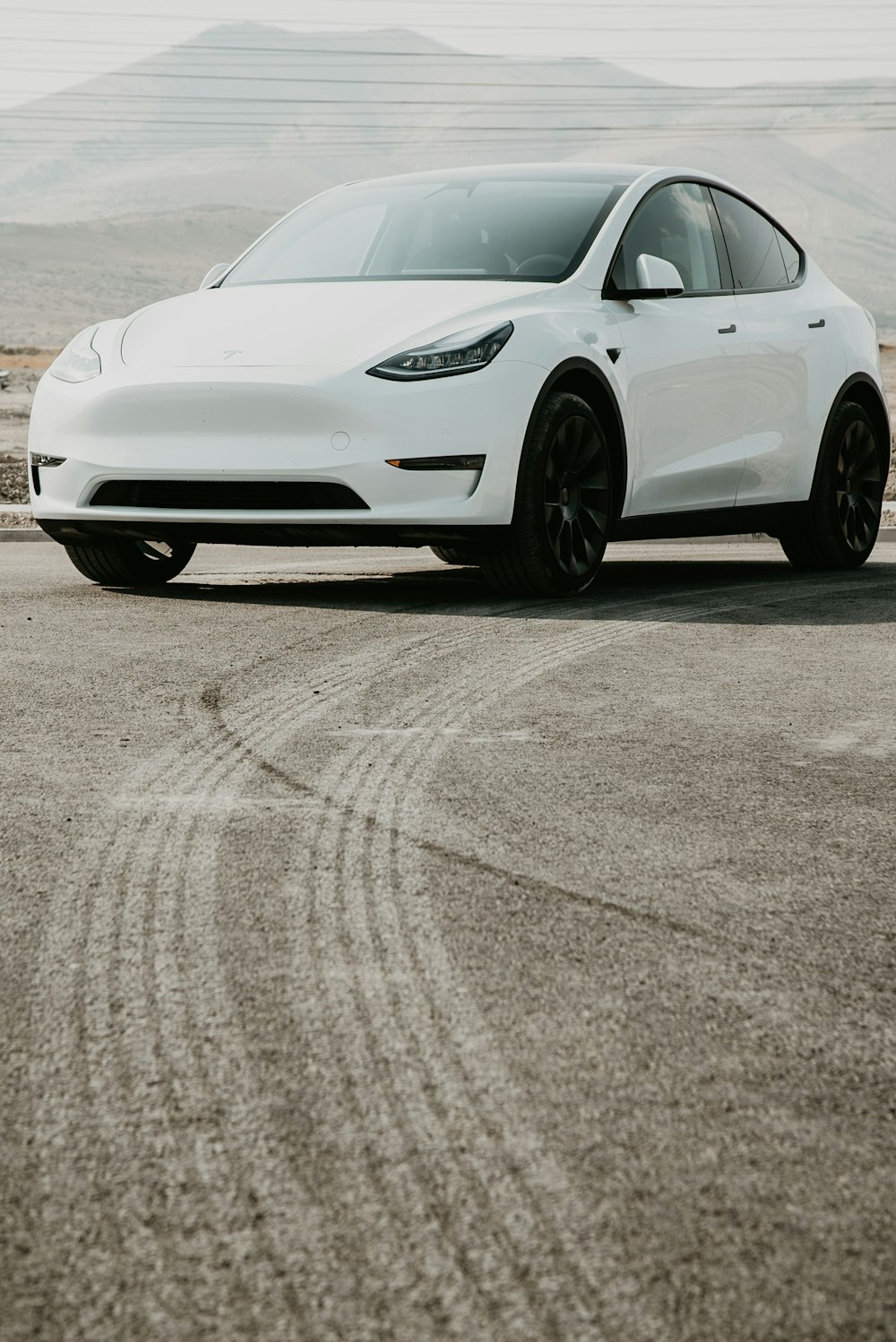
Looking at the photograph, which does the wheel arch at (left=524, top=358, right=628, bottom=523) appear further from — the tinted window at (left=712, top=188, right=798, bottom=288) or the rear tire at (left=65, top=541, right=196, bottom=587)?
the rear tire at (left=65, top=541, right=196, bottom=587)

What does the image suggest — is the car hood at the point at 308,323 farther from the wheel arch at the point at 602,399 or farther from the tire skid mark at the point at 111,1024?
the tire skid mark at the point at 111,1024

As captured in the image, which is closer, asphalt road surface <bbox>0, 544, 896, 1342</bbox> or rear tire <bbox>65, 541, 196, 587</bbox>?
asphalt road surface <bbox>0, 544, 896, 1342</bbox>

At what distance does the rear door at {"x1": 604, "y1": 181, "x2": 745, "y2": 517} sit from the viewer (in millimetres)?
7707

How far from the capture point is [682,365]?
791cm

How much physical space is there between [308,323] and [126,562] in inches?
56.3

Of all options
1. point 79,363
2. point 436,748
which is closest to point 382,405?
point 79,363

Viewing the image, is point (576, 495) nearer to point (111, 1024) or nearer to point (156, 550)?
point (156, 550)

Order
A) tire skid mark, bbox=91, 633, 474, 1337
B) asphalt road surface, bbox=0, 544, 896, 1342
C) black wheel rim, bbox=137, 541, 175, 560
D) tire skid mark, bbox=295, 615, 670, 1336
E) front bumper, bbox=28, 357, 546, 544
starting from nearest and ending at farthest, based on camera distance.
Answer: asphalt road surface, bbox=0, 544, 896, 1342 → tire skid mark, bbox=295, 615, 670, 1336 → tire skid mark, bbox=91, 633, 474, 1337 → front bumper, bbox=28, 357, 546, 544 → black wheel rim, bbox=137, 541, 175, 560

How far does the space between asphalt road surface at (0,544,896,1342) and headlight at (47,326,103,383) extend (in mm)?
2024

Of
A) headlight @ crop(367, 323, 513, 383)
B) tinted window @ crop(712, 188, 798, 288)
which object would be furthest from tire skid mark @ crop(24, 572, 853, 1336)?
tinted window @ crop(712, 188, 798, 288)

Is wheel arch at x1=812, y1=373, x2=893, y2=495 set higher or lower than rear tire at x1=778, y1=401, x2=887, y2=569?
higher

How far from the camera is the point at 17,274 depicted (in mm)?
160500

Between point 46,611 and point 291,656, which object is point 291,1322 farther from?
point 46,611

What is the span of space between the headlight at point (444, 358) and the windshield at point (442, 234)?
30.4 inches
